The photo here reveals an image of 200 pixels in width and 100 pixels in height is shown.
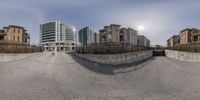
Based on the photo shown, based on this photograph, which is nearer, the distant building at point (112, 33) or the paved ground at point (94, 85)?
the paved ground at point (94, 85)

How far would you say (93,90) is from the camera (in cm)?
1279

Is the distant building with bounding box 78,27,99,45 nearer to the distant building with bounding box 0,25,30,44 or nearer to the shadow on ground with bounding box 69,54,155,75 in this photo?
the distant building with bounding box 0,25,30,44

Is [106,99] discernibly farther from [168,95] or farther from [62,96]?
[168,95]

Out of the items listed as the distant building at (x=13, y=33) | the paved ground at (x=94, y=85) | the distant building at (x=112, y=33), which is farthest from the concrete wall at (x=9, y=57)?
the distant building at (x=112, y=33)

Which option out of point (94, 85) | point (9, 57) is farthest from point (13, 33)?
point (94, 85)

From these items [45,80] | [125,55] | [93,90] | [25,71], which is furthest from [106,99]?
[125,55]

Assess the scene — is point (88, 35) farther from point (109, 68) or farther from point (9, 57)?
point (109, 68)

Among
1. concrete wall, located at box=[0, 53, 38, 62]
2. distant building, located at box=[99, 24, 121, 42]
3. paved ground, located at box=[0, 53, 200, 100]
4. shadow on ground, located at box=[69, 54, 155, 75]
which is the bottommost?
paved ground, located at box=[0, 53, 200, 100]

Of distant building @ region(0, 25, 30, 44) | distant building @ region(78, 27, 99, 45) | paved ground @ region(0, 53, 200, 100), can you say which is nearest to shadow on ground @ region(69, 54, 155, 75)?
paved ground @ region(0, 53, 200, 100)

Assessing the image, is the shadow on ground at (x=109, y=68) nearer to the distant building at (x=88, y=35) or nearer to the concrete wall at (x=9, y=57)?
the concrete wall at (x=9, y=57)

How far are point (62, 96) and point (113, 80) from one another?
542cm

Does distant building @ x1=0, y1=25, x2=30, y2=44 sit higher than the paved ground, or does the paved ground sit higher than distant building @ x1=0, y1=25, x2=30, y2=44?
distant building @ x1=0, y1=25, x2=30, y2=44

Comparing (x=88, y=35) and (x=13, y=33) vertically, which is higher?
(x=88, y=35)

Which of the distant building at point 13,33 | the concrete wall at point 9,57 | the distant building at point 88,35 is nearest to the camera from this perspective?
the concrete wall at point 9,57
